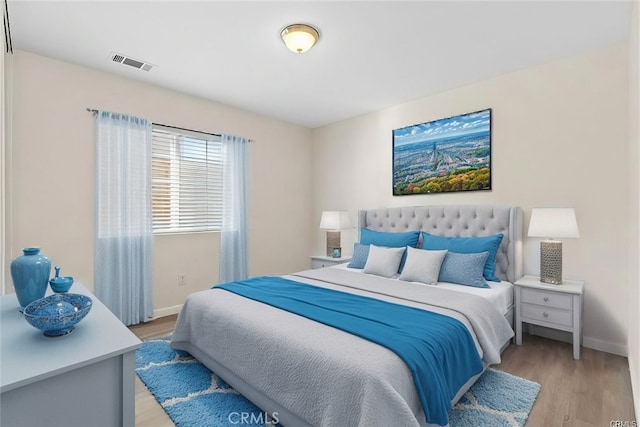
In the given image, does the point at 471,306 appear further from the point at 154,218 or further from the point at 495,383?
the point at 154,218

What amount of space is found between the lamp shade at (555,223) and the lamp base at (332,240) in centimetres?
235

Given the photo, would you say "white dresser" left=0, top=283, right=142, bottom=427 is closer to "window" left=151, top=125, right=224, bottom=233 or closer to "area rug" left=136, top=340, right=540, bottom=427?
"area rug" left=136, top=340, right=540, bottom=427

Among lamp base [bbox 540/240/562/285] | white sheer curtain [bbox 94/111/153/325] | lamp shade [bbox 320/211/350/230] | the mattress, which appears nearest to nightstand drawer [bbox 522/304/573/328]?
the mattress

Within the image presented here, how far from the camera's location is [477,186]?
3352 mm

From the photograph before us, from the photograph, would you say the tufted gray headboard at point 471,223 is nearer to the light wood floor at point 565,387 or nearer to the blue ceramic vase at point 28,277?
the light wood floor at point 565,387

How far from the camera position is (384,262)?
317 centimetres

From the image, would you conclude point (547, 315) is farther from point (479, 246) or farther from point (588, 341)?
point (479, 246)

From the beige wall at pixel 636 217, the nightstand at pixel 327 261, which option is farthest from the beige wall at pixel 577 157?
the nightstand at pixel 327 261

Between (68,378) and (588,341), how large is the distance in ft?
11.8

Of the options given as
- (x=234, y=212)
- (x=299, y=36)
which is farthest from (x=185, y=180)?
(x=299, y=36)

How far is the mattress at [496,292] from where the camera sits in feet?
8.18

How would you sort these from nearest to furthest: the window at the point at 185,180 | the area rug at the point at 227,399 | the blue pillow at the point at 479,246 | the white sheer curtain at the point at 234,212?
the area rug at the point at 227,399
the blue pillow at the point at 479,246
the window at the point at 185,180
the white sheer curtain at the point at 234,212

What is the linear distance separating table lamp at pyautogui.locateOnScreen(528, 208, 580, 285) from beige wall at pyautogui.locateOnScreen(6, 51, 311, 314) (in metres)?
3.27

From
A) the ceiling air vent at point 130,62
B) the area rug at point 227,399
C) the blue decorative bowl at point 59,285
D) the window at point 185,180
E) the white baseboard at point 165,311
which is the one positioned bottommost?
the area rug at point 227,399
